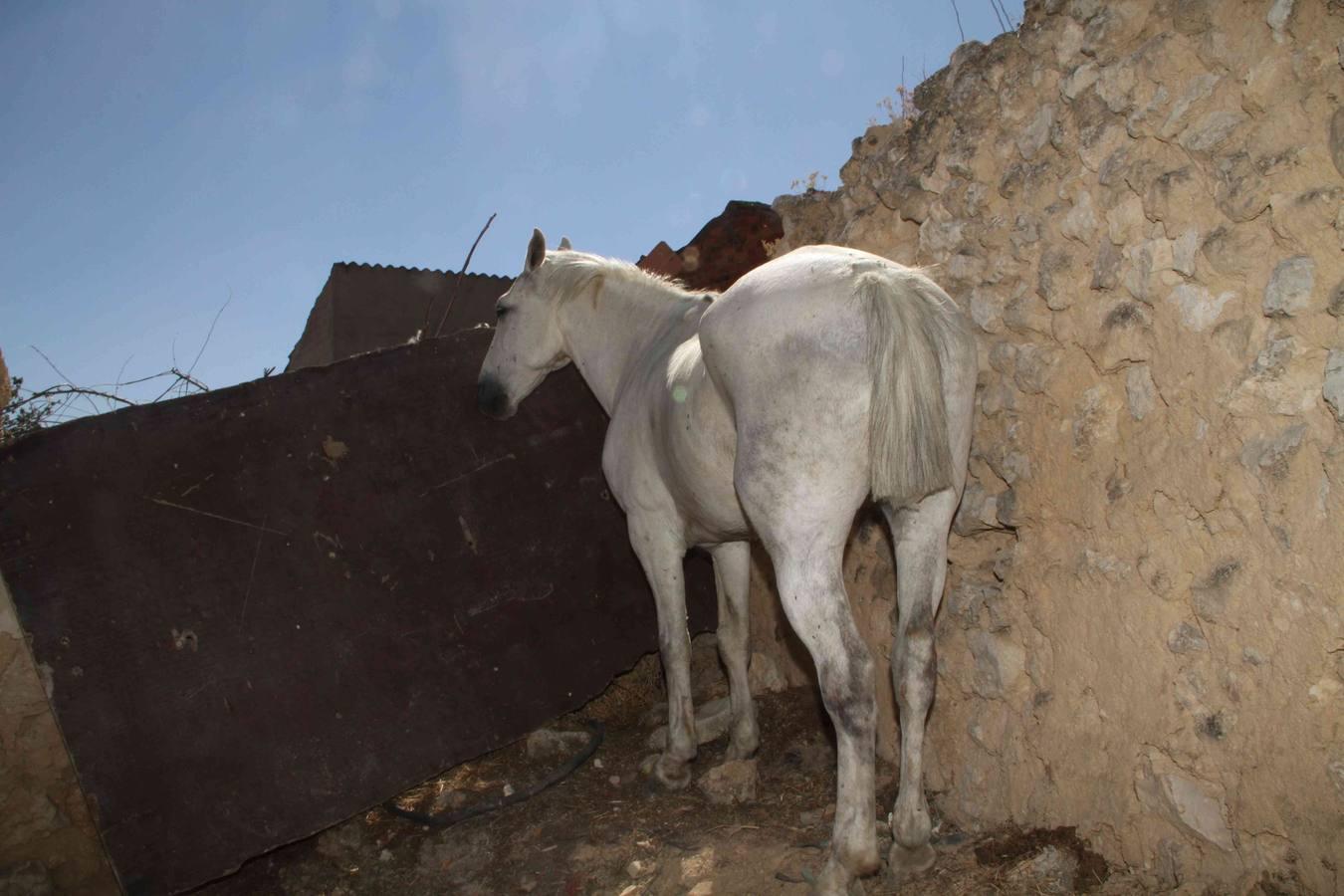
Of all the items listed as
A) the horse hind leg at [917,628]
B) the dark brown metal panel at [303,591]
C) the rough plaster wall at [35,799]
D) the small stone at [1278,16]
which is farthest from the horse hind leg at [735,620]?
the small stone at [1278,16]

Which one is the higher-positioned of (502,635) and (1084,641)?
(502,635)

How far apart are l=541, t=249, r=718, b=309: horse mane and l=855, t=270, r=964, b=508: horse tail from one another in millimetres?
1868

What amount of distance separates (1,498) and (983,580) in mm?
3717

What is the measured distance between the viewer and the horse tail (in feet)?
8.24

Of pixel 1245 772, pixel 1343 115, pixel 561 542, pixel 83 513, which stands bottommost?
pixel 1245 772

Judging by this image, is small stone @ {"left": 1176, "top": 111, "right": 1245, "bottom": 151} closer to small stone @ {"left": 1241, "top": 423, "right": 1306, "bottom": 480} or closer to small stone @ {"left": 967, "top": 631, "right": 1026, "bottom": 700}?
small stone @ {"left": 1241, "top": 423, "right": 1306, "bottom": 480}

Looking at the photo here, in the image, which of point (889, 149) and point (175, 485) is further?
point (889, 149)

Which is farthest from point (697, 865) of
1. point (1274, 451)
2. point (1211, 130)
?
point (1211, 130)

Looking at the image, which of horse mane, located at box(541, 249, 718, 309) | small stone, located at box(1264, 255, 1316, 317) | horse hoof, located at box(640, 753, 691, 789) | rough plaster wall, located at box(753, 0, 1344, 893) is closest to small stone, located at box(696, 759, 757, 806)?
horse hoof, located at box(640, 753, 691, 789)

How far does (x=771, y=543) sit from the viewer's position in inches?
108

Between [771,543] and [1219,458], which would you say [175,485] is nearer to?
[771,543]

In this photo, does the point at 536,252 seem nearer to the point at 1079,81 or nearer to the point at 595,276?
the point at 595,276

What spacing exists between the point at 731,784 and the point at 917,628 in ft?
4.07

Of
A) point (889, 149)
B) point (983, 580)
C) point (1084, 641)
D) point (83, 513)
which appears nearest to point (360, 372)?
point (83, 513)
